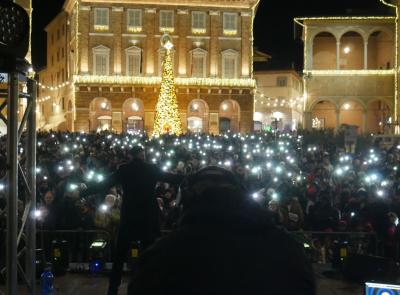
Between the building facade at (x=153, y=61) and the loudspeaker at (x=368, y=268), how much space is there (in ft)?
134

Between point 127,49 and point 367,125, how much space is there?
1810cm

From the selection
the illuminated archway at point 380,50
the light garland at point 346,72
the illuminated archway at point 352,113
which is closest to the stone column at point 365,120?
the illuminated archway at point 352,113

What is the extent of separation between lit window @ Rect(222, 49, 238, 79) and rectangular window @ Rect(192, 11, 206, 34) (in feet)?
7.97

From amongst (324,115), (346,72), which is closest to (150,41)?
(324,115)

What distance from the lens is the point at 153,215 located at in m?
6.58

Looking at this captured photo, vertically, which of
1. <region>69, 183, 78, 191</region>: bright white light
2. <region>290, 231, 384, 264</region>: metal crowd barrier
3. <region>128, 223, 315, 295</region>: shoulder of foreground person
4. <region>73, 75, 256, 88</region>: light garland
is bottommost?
<region>290, 231, 384, 264</region>: metal crowd barrier

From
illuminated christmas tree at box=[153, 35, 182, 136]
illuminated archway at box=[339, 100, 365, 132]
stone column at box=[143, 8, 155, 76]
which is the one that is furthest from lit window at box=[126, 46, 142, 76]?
illuminated archway at box=[339, 100, 365, 132]

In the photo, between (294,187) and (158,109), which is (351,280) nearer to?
(294,187)

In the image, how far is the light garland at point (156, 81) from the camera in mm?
48125

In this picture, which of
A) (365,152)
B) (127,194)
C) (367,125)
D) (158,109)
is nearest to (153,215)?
(127,194)

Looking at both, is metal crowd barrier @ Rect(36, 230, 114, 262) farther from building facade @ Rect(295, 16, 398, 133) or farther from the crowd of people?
building facade @ Rect(295, 16, 398, 133)

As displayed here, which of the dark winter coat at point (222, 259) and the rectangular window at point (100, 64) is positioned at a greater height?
the rectangular window at point (100, 64)

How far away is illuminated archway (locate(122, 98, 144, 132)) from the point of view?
162ft

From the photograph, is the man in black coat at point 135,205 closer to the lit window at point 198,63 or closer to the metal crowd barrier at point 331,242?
the metal crowd barrier at point 331,242
